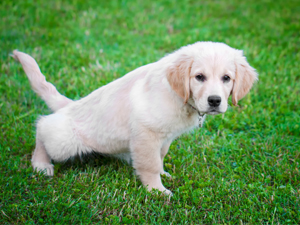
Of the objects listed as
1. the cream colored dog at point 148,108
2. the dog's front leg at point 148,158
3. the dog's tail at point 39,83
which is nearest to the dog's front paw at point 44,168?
the cream colored dog at point 148,108

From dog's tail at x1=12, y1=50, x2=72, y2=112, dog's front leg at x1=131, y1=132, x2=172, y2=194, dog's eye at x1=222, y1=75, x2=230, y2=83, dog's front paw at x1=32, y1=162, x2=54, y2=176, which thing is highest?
dog's eye at x1=222, y1=75, x2=230, y2=83

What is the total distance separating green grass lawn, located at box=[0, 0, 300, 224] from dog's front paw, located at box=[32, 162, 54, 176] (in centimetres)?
9

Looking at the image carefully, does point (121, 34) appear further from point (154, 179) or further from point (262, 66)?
point (154, 179)

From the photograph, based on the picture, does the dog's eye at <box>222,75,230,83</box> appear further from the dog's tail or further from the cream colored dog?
the dog's tail

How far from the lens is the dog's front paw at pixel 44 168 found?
2943mm

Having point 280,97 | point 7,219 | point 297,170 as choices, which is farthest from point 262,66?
point 7,219

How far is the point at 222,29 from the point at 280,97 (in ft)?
8.95

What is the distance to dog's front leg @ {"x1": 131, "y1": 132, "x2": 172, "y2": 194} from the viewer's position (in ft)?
8.65

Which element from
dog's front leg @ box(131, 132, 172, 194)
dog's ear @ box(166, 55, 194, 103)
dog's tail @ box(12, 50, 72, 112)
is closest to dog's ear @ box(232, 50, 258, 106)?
dog's ear @ box(166, 55, 194, 103)

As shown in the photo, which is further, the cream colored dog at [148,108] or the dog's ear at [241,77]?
the dog's ear at [241,77]

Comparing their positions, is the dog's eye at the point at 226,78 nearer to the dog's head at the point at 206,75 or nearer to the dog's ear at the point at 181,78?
the dog's head at the point at 206,75

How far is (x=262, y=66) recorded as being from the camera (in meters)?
5.18

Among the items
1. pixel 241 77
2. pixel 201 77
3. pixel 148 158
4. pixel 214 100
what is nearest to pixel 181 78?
pixel 201 77

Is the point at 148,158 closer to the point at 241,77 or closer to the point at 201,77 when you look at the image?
the point at 201,77
